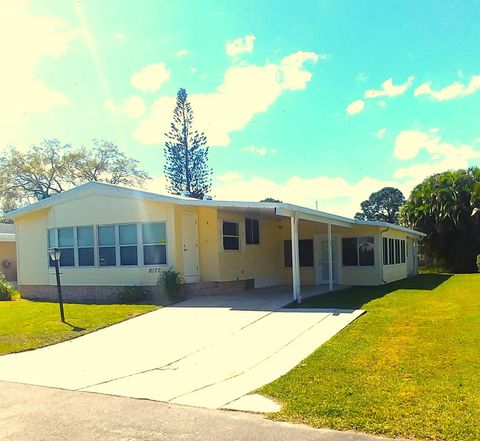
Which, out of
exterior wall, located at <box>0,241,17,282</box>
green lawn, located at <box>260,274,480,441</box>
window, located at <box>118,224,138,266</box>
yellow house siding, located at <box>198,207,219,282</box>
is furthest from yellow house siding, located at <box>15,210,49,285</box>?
green lawn, located at <box>260,274,480,441</box>

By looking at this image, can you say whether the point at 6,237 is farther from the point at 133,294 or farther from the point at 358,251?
the point at 358,251

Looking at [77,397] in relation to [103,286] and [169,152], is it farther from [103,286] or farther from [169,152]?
[169,152]

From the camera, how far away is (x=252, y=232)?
18328 mm

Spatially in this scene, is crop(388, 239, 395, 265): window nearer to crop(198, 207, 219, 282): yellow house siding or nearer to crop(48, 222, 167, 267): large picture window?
crop(198, 207, 219, 282): yellow house siding

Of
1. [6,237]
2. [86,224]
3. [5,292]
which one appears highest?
[86,224]

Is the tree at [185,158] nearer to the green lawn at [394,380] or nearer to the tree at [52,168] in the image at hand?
the tree at [52,168]

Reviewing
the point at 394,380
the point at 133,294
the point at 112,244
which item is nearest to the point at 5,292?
the point at 112,244

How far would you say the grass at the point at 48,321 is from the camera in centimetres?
973

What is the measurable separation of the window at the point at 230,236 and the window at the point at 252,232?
0.73 metres

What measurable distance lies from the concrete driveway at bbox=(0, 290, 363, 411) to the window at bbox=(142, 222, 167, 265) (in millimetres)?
3153

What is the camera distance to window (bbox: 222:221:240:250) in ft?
53.9

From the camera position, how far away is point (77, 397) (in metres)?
5.98

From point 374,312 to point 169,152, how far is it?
2946cm

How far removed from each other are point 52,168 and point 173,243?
30.0m
